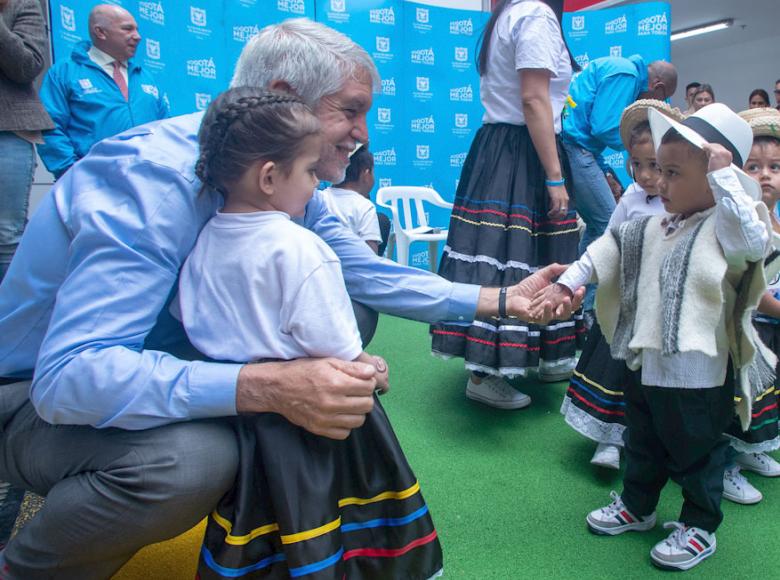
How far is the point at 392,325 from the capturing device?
434 cm

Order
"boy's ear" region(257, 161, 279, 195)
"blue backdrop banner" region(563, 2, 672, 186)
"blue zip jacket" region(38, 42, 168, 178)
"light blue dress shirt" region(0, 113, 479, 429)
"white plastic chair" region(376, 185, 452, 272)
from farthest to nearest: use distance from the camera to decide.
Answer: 1. "blue backdrop banner" region(563, 2, 672, 186)
2. "white plastic chair" region(376, 185, 452, 272)
3. "blue zip jacket" region(38, 42, 168, 178)
4. "boy's ear" region(257, 161, 279, 195)
5. "light blue dress shirt" region(0, 113, 479, 429)

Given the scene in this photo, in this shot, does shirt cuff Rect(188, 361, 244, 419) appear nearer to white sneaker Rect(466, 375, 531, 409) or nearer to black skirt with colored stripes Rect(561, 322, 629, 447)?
black skirt with colored stripes Rect(561, 322, 629, 447)

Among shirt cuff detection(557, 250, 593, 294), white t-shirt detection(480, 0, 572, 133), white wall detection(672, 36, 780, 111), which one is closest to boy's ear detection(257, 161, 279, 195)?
shirt cuff detection(557, 250, 593, 294)

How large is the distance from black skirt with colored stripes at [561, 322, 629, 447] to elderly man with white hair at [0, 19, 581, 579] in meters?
1.20

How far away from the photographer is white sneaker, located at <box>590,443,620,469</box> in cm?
205

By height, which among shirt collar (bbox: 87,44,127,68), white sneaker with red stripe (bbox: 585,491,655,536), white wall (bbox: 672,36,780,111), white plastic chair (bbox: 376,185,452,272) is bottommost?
white sneaker with red stripe (bbox: 585,491,655,536)

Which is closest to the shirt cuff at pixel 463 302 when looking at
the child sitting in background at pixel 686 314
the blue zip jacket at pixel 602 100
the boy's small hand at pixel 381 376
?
the child sitting in background at pixel 686 314

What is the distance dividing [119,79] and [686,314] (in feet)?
11.4

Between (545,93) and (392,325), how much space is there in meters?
2.27

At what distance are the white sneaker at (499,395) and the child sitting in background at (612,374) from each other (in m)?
0.52

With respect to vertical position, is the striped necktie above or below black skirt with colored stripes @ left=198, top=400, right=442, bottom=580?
above

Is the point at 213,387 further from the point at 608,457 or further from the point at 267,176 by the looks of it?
the point at 608,457

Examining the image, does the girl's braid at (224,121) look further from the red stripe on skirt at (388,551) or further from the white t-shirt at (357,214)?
the white t-shirt at (357,214)

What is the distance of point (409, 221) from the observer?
5.83 metres
